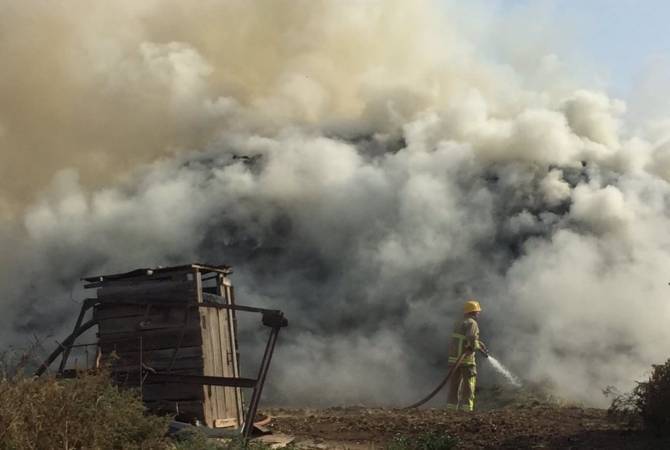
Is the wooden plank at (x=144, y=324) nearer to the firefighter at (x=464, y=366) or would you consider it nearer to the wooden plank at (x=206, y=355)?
the wooden plank at (x=206, y=355)

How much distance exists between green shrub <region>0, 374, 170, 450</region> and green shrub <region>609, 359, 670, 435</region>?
631 centimetres

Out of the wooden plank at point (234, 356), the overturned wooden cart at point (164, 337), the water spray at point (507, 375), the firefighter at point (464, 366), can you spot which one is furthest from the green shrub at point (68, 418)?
the water spray at point (507, 375)

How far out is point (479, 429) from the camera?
11977mm

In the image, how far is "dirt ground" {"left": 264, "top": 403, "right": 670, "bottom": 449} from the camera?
10906 mm

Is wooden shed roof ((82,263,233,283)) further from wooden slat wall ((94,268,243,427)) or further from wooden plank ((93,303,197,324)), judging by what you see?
wooden plank ((93,303,197,324))

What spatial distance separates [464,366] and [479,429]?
449cm

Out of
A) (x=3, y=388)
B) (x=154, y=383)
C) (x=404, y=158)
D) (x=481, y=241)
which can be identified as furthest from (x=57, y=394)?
(x=404, y=158)

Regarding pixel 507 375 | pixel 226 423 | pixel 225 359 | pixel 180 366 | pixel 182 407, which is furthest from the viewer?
pixel 507 375

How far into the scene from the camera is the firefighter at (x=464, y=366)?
16328 millimetres

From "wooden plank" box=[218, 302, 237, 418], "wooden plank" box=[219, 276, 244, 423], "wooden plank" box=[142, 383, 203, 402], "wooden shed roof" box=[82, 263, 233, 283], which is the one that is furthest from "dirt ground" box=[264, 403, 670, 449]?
"wooden shed roof" box=[82, 263, 233, 283]

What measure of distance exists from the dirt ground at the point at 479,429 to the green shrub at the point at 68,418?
12.2 feet

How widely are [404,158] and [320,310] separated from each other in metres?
6.79

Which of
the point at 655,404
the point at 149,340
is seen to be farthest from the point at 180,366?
the point at 655,404

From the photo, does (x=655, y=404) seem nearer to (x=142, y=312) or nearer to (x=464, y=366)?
(x=464, y=366)
